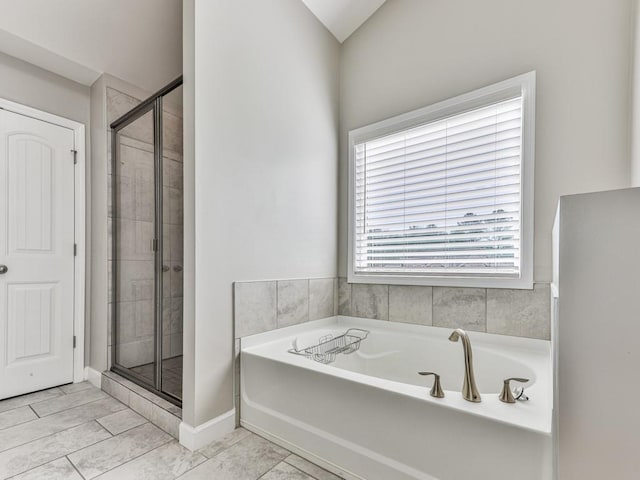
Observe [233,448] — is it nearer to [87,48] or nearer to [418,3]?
[87,48]

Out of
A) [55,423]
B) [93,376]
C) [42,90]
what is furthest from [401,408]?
[42,90]

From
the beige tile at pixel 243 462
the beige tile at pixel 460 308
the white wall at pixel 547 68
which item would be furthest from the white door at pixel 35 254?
the beige tile at pixel 460 308

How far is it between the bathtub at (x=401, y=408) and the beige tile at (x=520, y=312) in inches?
2.4

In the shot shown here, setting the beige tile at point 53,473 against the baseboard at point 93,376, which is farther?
the baseboard at point 93,376

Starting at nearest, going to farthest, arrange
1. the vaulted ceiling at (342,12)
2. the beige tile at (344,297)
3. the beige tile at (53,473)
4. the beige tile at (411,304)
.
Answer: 1. the beige tile at (53,473)
2. the beige tile at (411,304)
3. the vaulted ceiling at (342,12)
4. the beige tile at (344,297)

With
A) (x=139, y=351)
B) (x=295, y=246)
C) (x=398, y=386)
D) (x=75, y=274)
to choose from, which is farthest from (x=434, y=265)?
(x=75, y=274)

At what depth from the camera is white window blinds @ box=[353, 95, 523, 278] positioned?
80.2 inches

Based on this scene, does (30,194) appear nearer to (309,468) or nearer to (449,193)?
(309,468)

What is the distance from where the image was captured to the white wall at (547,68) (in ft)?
5.64

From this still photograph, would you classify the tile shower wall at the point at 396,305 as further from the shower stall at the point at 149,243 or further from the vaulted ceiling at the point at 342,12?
the vaulted ceiling at the point at 342,12

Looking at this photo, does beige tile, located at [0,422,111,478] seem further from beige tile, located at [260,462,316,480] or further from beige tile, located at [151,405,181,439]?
beige tile, located at [260,462,316,480]

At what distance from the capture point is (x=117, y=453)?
5.37ft

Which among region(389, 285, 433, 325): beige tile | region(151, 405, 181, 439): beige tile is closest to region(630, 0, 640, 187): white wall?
region(389, 285, 433, 325): beige tile

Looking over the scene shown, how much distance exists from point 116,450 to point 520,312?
92.5 inches
